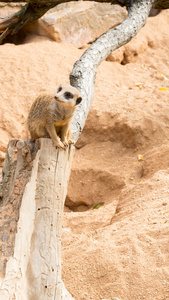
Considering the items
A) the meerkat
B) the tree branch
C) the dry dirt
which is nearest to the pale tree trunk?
the meerkat

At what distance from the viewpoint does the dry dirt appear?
289 centimetres

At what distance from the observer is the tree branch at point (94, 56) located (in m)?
3.33

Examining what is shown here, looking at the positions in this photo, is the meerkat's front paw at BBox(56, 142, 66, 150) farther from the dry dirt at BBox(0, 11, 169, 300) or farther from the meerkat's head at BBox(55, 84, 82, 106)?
the dry dirt at BBox(0, 11, 169, 300)

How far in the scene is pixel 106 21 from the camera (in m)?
7.89

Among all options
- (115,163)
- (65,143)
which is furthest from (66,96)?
(115,163)

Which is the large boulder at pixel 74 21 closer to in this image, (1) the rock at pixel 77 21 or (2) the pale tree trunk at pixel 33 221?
(1) the rock at pixel 77 21

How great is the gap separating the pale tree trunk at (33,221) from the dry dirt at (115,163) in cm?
54

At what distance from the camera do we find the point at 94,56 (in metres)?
3.84

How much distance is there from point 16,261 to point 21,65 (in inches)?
175

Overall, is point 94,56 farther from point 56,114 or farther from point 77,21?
point 77,21

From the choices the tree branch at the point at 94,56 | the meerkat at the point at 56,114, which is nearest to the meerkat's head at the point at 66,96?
the meerkat at the point at 56,114

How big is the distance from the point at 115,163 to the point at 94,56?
178 cm

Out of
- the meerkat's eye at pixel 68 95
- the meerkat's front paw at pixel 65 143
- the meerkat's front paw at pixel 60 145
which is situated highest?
the meerkat's eye at pixel 68 95

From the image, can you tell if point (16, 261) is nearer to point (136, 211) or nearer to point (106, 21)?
point (136, 211)
